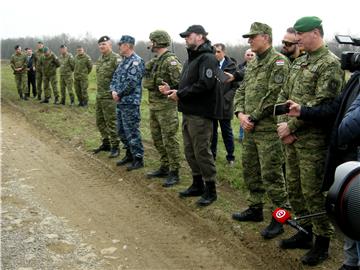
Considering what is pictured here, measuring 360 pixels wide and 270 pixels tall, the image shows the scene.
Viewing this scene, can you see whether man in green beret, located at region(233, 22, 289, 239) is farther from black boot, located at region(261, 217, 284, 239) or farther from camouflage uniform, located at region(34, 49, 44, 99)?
camouflage uniform, located at region(34, 49, 44, 99)

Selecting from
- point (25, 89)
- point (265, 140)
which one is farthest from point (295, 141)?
point (25, 89)

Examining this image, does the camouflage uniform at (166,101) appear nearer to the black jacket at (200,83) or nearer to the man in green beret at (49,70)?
the black jacket at (200,83)

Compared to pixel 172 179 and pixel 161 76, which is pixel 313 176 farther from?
pixel 161 76

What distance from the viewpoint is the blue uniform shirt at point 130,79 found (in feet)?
23.8

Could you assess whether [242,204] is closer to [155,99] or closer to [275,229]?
[275,229]

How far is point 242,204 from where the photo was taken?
589 centimetres

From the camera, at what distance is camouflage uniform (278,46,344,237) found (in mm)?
3953

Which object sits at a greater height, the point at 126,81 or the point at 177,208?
the point at 126,81

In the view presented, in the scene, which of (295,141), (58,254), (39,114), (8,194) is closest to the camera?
(295,141)

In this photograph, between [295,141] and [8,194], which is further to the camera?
[8,194]

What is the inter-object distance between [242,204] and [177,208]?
0.89 meters

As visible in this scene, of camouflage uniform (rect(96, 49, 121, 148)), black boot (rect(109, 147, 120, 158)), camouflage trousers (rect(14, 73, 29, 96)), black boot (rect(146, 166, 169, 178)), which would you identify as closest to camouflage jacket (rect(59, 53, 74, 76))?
camouflage trousers (rect(14, 73, 29, 96))

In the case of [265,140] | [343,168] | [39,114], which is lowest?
[39,114]

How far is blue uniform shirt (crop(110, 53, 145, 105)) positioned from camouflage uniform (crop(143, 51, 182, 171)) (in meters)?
0.52
